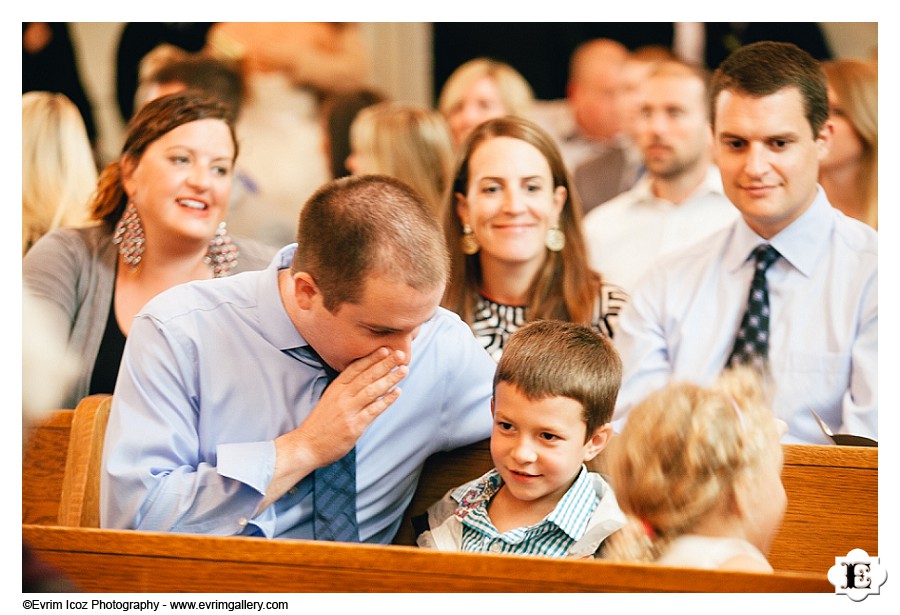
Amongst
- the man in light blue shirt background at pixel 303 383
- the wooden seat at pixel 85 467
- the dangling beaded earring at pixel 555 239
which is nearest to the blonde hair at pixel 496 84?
the dangling beaded earring at pixel 555 239

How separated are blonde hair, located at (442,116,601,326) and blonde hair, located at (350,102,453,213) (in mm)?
230

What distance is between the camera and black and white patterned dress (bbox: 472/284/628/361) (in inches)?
121

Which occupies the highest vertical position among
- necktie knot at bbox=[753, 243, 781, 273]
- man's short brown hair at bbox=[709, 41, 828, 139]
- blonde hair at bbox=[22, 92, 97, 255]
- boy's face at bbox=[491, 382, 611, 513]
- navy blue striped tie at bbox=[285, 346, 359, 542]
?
man's short brown hair at bbox=[709, 41, 828, 139]

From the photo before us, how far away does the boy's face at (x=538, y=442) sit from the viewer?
2119 millimetres

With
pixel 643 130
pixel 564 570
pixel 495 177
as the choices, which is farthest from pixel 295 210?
pixel 564 570

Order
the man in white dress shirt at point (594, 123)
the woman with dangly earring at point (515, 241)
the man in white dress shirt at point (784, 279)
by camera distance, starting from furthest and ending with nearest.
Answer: the man in white dress shirt at point (594, 123) < the woman with dangly earring at point (515, 241) < the man in white dress shirt at point (784, 279)

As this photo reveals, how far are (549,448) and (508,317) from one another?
1.03 metres

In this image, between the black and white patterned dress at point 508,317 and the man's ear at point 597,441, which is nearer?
the man's ear at point 597,441

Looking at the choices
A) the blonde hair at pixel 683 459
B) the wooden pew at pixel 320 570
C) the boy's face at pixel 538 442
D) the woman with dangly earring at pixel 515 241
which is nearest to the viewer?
the wooden pew at pixel 320 570

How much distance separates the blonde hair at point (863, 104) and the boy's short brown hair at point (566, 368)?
1268 millimetres

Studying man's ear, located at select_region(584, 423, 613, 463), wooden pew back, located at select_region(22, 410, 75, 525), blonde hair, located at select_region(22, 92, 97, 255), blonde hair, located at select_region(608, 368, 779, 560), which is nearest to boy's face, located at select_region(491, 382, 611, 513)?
man's ear, located at select_region(584, 423, 613, 463)

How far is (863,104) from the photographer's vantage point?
307 cm

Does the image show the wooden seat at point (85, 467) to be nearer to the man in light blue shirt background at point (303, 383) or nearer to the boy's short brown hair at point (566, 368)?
the man in light blue shirt background at point (303, 383)

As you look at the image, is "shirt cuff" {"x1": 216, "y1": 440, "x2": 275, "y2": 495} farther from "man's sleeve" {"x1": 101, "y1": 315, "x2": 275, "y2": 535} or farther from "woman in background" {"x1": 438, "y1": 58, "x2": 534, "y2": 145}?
"woman in background" {"x1": 438, "y1": 58, "x2": 534, "y2": 145}
